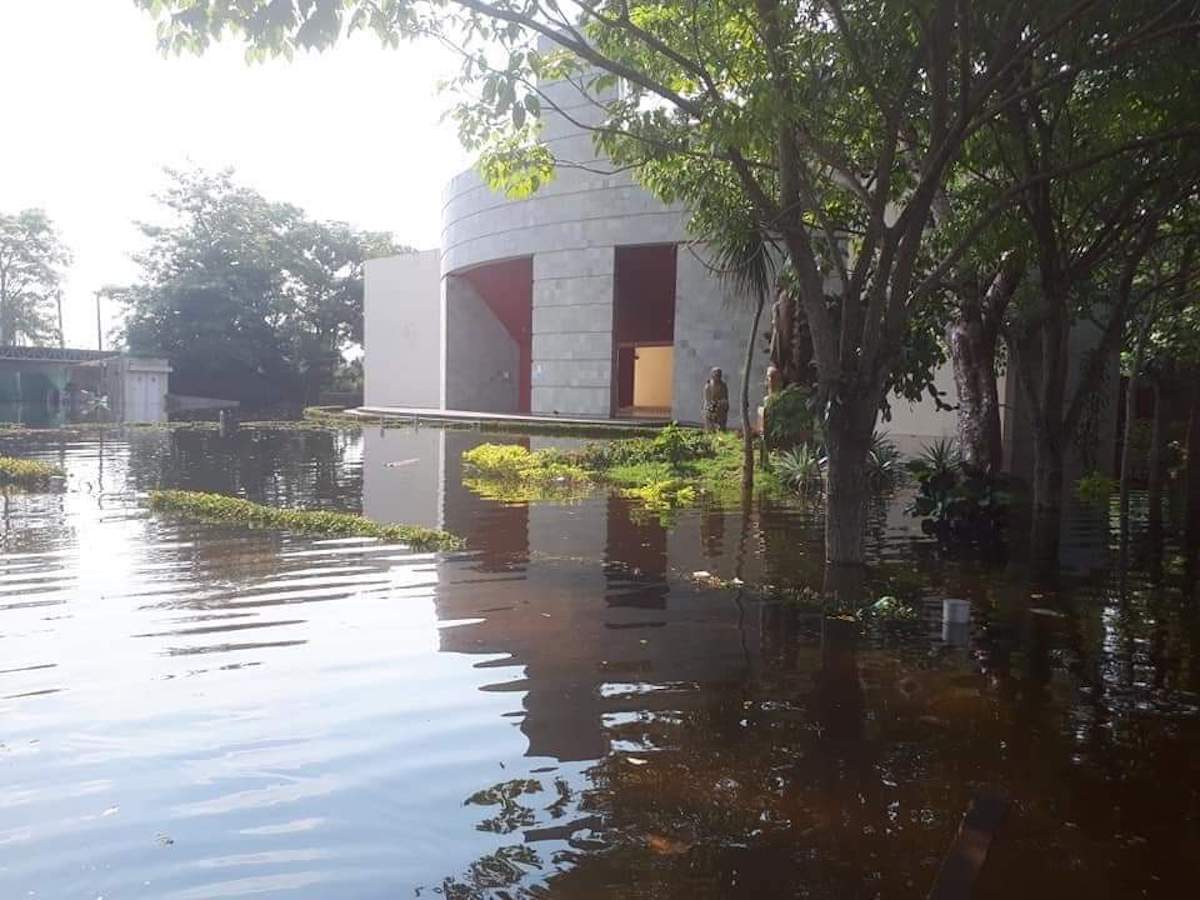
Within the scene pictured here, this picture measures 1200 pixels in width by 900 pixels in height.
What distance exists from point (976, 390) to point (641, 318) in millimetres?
20140

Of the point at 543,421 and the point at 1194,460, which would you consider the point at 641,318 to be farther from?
the point at 1194,460

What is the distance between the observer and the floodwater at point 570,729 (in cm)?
306

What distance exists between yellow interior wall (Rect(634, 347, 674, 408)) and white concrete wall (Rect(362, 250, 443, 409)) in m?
7.79

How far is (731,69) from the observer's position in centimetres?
712

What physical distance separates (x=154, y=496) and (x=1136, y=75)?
1046 cm

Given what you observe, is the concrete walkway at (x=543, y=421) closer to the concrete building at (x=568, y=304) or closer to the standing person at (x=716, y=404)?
the concrete building at (x=568, y=304)

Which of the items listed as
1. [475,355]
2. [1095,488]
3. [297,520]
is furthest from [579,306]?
[297,520]

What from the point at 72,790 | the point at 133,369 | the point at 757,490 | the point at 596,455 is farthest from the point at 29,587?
the point at 133,369

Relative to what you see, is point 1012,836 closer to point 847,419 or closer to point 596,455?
point 847,419

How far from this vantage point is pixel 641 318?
31000 mm

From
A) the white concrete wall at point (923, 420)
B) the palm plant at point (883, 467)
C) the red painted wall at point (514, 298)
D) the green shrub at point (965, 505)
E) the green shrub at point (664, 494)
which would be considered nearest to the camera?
the green shrub at point (965, 505)

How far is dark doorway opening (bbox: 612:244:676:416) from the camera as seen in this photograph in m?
27.6

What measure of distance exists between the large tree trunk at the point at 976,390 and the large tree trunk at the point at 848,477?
4.37 metres

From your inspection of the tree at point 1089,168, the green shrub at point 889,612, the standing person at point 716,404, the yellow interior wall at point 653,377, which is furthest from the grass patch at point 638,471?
the yellow interior wall at point 653,377
